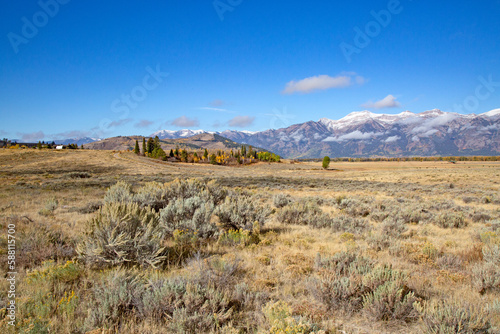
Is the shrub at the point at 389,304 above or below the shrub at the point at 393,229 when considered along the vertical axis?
above

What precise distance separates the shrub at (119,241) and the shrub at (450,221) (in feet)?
36.1

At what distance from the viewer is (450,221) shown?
31.9 feet

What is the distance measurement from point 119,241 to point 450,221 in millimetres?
12115

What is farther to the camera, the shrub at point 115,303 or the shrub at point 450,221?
the shrub at point 450,221

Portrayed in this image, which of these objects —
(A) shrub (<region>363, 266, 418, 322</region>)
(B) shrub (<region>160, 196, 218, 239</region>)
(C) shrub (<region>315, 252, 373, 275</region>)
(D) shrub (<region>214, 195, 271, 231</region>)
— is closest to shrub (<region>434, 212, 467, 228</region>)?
(C) shrub (<region>315, 252, 373, 275</region>)

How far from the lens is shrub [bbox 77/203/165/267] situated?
15.7 feet

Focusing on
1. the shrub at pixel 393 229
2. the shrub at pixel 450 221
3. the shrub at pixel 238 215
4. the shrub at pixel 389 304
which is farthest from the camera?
the shrub at pixel 450 221

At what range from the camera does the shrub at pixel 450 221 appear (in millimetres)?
9586

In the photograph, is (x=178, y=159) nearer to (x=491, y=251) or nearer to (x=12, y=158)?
(x=12, y=158)

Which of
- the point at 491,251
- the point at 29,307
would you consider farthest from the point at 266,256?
the point at 491,251

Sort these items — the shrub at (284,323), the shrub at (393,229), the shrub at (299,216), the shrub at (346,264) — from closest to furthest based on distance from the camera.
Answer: the shrub at (284,323) < the shrub at (346,264) < the shrub at (393,229) < the shrub at (299,216)

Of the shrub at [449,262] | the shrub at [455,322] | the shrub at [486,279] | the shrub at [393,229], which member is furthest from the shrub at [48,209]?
the shrub at [486,279]

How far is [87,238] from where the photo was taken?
4977 millimetres

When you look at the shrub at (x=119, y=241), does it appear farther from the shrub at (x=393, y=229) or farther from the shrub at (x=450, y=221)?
the shrub at (x=450, y=221)
